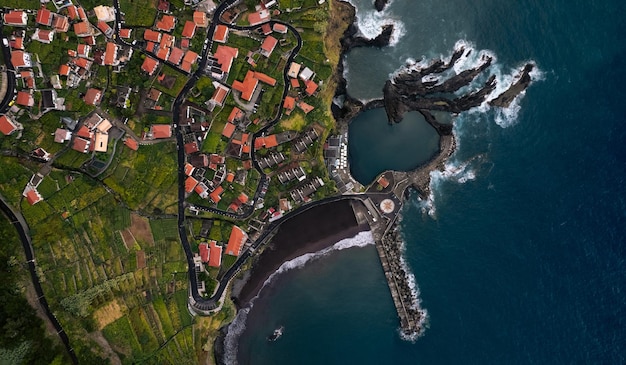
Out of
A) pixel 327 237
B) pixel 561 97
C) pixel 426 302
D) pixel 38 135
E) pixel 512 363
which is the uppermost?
pixel 561 97

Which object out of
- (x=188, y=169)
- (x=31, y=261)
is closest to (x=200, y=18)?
(x=188, y=169)

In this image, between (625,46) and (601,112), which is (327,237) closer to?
(601,112)

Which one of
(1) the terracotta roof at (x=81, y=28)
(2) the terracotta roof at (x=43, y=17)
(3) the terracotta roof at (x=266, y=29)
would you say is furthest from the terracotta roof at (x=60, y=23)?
(3) the terracotta roof at (x=266, y=29)

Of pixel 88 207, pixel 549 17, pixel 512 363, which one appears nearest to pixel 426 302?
pixel 512 363

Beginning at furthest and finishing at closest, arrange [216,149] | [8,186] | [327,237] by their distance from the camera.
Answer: [327,237]
[216,149]
[8,186]

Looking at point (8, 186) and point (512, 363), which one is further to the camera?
point (512, 363)

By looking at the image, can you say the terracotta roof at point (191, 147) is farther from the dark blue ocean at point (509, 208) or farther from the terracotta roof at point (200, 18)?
the dark blue ocean at point (509, 208)

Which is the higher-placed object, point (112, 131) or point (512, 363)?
point (112, 131)
